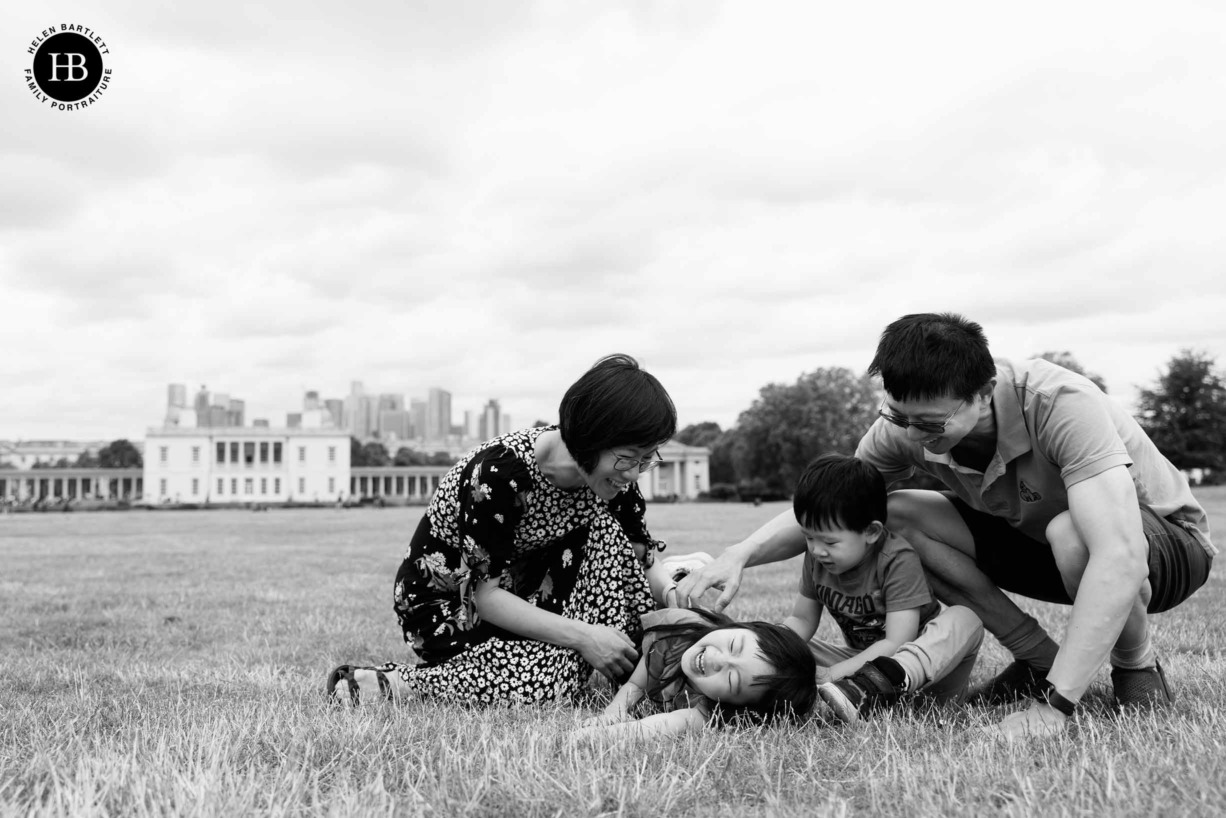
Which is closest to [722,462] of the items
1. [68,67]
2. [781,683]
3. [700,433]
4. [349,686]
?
[700,433]

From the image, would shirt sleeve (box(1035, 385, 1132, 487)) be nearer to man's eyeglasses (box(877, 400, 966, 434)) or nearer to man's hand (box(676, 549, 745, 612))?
man's eyeglasses (box(877, 400, 966, 434))

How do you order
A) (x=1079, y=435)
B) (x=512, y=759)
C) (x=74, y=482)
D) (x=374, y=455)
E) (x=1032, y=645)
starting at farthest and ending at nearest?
1. (x=374, y=455)
2. (x=74, y=482)
3. (x=1032, y=645)
4. (x=1079, y=435)
5. (x=512, y=759)

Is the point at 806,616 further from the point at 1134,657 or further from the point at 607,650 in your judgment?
the point at 1134,657

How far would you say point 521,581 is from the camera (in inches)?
154

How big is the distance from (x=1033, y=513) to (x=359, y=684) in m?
2.45

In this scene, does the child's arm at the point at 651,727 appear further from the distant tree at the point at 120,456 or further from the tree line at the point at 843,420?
the distant tree at the point at 120,456

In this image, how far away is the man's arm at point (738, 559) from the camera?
3594mm

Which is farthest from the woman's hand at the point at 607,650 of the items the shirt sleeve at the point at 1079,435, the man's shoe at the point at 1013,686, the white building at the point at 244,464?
the white building at the point at 244,464

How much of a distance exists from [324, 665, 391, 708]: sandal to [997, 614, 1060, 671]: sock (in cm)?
224

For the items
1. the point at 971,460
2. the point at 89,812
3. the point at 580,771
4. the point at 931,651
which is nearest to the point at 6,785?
the point at 89,812

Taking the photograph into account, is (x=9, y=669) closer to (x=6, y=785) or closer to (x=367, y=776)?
(x=6, y=785)

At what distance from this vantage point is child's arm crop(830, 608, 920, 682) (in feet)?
11.0

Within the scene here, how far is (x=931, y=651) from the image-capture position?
321 centimetres

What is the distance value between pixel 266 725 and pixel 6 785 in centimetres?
74
